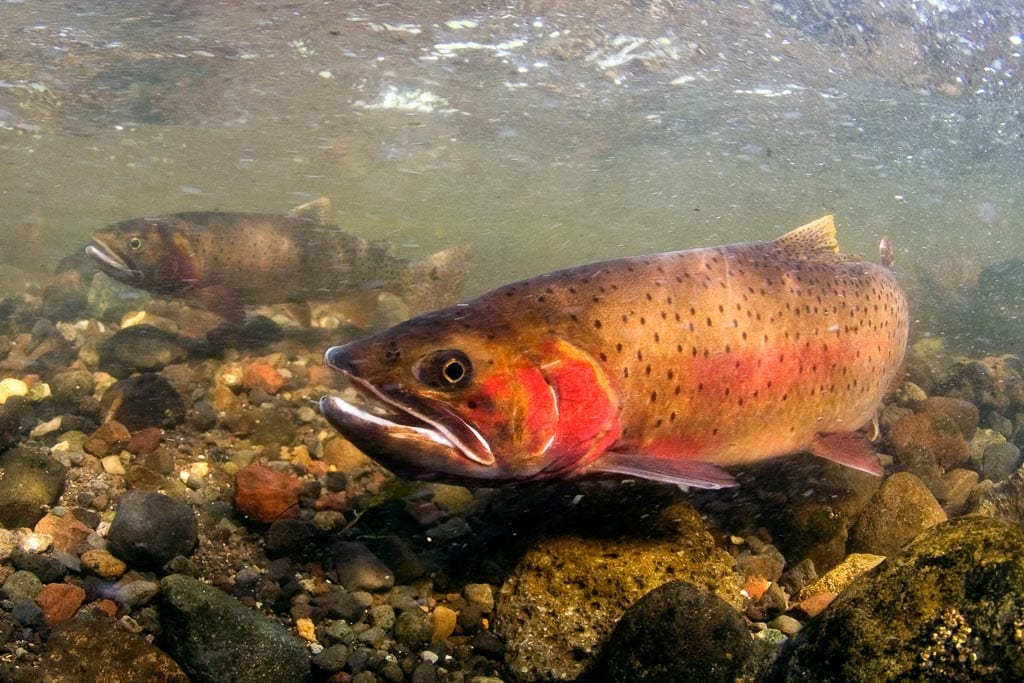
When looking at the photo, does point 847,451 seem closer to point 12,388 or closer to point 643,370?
point 643,370

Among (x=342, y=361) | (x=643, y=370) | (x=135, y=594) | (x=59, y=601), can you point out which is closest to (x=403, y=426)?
(x=342, y=361)

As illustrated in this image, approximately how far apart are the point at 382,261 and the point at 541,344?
8.16 m

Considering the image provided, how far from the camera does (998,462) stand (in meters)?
5.85

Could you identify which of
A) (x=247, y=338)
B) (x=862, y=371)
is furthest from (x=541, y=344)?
(x=247, y=338)

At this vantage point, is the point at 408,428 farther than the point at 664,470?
No

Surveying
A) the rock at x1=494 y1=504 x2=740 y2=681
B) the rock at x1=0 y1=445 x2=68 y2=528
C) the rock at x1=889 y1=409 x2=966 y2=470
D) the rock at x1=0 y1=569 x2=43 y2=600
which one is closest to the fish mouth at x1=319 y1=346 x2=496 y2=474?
the rock at x1=494 y1=504 x2=740 y2=681

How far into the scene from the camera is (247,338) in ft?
26.8

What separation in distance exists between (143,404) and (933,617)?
5301 millimetres

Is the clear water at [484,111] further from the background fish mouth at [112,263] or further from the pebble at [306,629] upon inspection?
the pebble at [306,629]

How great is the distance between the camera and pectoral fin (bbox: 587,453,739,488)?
298 cm

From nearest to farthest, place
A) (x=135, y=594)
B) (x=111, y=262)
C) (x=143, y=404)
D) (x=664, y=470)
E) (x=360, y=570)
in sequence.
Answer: (x=135, y=594) < (x=664, y=470) < (x=360, y=570) < (x=143, y=404) < (x=111, y=262)

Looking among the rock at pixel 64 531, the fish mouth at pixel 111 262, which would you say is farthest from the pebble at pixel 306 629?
the fish mouth at pixel 111 262

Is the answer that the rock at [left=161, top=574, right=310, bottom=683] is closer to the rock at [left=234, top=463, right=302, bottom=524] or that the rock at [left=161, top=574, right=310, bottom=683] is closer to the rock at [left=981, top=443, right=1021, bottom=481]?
the rock at [left=234, top=463, right=302, bottom=524]

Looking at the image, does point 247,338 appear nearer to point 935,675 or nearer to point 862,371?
point 862,371
